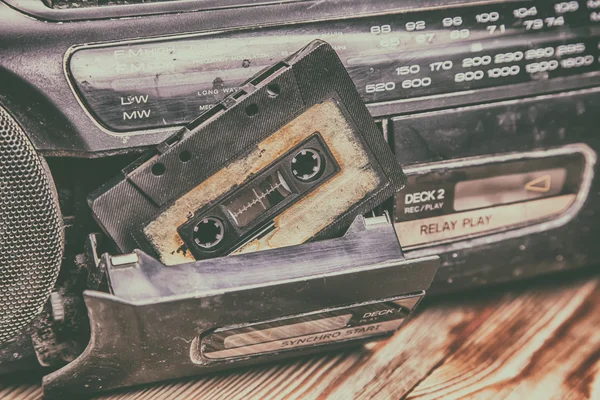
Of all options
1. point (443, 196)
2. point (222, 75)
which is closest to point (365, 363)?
point (443, 196)

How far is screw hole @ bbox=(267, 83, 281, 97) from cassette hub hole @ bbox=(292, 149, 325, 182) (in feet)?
0.19

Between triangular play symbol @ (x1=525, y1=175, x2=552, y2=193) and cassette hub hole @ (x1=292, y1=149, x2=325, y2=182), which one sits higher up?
cassette hub hole @ (x1=292, y1=149, x2=325, y2=182)

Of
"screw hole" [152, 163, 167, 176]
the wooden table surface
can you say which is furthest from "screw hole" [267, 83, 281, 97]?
the wooden table surface

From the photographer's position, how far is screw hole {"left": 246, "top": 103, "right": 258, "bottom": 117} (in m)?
0.57

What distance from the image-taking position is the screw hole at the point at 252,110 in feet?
1.87

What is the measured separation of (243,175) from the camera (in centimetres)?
59

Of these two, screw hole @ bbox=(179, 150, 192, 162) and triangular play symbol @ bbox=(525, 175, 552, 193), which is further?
triangular play symbol @ bbox=(525, 175, 552, 193)

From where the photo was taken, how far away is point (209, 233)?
1.99 ft

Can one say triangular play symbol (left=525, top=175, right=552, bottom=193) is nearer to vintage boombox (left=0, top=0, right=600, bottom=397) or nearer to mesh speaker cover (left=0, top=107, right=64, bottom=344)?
vintage boombox (left=0, top=0, right=600, bottom=397)

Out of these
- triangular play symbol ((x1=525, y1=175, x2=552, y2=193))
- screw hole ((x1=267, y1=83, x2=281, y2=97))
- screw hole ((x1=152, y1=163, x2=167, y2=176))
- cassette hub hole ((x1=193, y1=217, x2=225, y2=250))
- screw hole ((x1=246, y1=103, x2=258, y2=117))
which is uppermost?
screw hole ((x1=267, y1=83, x2=281, y2=97))

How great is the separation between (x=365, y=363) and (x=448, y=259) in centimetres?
13

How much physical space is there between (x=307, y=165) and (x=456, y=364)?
230mm

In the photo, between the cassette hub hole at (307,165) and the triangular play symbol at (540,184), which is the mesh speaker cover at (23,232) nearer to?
the cassette hub hole at (307,165)

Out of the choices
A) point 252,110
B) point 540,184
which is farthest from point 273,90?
point 540,184
